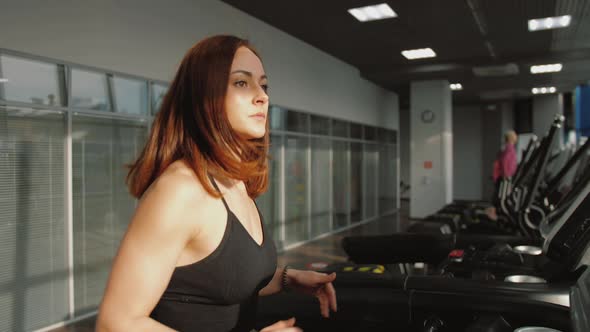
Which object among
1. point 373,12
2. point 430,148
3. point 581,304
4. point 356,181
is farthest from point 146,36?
point 430,148

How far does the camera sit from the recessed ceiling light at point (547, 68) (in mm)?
9031

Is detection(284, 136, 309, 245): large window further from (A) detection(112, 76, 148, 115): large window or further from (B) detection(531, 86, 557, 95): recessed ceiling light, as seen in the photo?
(B) detection(531, 86, 557, 95): recessed ceiling light

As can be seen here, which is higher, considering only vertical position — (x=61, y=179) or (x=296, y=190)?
(x=61, y=179)

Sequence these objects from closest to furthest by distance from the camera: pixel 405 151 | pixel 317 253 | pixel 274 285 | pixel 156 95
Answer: pixel 274 285 → pixel 156 95 → pixel 317 253 → pixel 405 151

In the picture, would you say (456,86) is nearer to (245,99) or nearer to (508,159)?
(508,159)

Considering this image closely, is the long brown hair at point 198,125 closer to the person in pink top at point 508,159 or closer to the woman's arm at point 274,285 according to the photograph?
the woman's arm at point 274,285

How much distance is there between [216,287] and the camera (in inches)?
37.3

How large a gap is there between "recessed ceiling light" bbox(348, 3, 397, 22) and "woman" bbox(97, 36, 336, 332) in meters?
5.02

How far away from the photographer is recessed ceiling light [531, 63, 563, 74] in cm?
903

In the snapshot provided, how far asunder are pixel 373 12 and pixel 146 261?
5714 mm

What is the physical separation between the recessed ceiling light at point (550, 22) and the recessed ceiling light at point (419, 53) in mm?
1798

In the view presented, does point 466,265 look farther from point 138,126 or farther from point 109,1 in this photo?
point 109,1

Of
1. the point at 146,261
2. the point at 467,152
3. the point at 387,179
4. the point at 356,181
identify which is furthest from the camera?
the point at 467,152

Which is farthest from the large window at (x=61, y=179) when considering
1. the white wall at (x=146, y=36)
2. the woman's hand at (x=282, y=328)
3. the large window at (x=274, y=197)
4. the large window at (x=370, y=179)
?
the large window at (x=370, y=179)
